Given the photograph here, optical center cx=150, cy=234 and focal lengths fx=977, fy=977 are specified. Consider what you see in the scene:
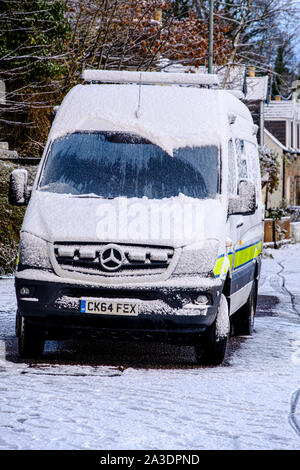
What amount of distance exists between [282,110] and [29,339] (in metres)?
52.2

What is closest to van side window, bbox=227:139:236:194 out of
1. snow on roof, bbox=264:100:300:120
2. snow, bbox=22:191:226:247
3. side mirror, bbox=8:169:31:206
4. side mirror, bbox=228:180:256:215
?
side mirror, bbox=228:180:256:215

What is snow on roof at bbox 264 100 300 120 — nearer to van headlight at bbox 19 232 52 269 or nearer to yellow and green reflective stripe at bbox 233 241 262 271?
yellow and green reflective stripe at bbox 233 241 262 271

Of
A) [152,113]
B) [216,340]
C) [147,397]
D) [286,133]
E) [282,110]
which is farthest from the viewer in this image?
[282,110]

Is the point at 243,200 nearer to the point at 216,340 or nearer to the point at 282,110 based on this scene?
the point at 216,340

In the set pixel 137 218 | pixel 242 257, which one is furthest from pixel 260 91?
pixel 137 218

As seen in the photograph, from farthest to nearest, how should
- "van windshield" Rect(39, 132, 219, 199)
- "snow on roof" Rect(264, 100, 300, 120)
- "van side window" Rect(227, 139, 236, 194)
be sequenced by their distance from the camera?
"snow on roof" Rect(264, 100, 300, 120) → "van side window" Rect(227, 139, 236, 194) → "van windshield" Rect(39, 132, 219, 199)

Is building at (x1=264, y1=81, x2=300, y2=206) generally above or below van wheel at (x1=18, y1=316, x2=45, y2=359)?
above

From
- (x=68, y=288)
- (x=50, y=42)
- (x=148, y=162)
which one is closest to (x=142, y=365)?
(x=68, y=288)

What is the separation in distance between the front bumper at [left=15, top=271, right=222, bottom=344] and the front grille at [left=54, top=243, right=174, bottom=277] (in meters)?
0.13

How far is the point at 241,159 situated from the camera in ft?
32.0

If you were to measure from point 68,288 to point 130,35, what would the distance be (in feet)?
51.7

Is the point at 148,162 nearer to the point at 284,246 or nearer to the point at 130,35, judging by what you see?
the point at 130,35

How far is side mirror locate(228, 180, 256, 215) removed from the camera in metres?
8.52
